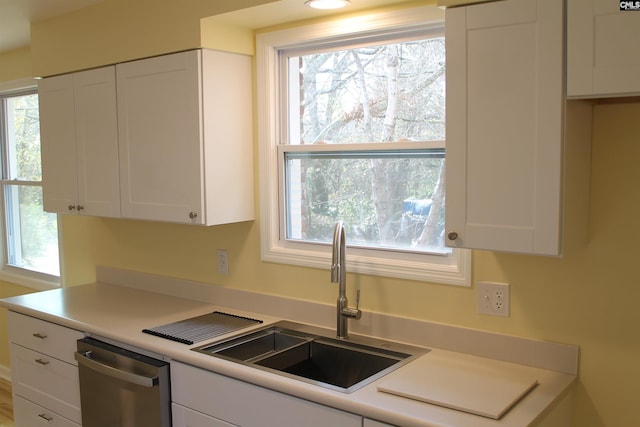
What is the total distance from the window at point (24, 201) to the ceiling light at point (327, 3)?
262 cm

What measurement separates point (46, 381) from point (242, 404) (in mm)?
1330

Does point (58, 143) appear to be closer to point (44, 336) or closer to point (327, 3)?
point (44, 336)

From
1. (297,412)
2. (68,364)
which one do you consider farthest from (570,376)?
(68,364)

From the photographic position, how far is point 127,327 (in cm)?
251

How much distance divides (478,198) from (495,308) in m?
0.50

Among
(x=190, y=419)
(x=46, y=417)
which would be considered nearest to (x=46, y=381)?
(x=46, y=417)

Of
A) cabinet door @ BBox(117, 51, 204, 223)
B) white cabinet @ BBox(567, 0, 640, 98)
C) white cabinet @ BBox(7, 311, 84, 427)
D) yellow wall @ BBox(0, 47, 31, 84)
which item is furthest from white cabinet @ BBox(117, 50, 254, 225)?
yellow wall @ BBox(0, 47, 31, 84)

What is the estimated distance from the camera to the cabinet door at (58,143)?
308cm

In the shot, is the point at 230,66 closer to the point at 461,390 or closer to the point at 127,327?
the point at 127,327

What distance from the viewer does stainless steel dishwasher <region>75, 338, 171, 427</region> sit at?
2229 mm

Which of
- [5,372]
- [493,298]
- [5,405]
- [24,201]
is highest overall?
[24,201]

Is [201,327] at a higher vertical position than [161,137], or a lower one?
lower

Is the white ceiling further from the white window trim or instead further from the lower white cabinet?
the lower white cabinet

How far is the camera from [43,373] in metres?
2.84
